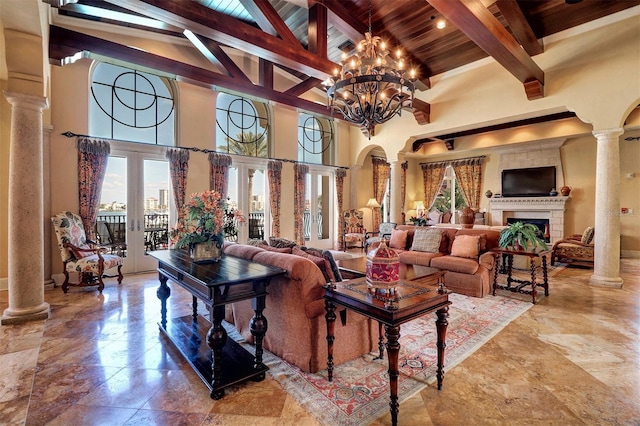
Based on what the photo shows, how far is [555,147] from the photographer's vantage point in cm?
841

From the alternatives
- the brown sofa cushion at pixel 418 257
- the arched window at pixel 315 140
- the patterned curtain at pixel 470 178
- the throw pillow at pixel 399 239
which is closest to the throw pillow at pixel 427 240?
the brown sofa cushion at pixel 418 257

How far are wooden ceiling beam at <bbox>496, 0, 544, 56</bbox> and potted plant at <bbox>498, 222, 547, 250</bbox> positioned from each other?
9.28 ft

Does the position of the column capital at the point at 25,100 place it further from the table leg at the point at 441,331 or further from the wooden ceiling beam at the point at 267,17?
the table leg at the point at 441,331

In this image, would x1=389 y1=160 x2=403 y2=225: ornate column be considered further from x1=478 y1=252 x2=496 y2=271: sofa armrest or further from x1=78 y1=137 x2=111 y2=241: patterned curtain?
x1=78 y1=137 x2=111 y2=241: patterned curtain

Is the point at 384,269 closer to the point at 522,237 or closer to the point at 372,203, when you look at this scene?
the point at 522,237

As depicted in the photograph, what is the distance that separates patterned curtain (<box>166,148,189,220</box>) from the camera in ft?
19.4

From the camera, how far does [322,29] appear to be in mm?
4512

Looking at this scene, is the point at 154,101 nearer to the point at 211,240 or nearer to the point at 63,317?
the point at 63,317

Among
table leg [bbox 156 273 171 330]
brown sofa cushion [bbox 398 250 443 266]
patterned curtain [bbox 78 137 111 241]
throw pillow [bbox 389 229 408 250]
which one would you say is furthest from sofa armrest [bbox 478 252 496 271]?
patterned curtain [bbox 78 137 111 241]

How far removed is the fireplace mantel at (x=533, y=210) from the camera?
8.20 metres

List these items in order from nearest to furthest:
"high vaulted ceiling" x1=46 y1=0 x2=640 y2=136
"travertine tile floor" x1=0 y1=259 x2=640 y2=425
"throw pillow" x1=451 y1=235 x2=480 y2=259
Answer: "travertine tile floor" x1=0 y1=259 x2=640 y2=425, "high vaulted ceiling" x1=46 y1=0 x2=640 y2=136, "throw pillow" x1=451 y1=235 x2=480 y2=259

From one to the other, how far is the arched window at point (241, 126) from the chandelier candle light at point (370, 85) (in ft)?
12.6

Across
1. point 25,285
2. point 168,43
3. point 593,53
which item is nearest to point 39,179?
point 25,285

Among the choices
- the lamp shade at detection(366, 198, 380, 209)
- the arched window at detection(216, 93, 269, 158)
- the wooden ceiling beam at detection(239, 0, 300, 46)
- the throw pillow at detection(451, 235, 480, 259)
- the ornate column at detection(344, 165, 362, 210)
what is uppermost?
the wooden ceiling beam at detection(239, 0, 300, 46)
